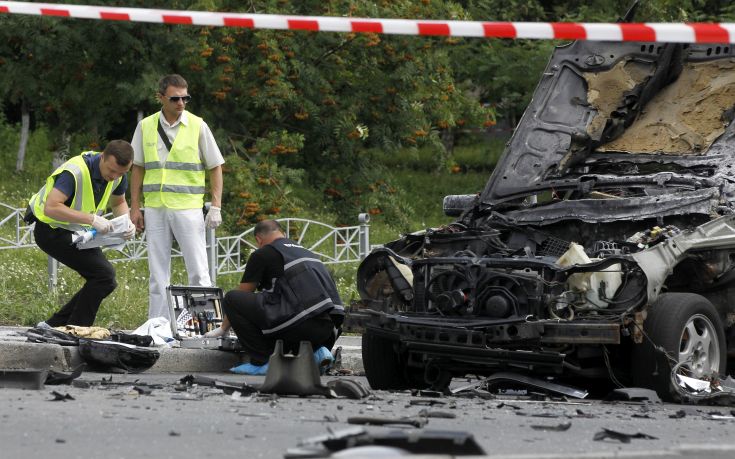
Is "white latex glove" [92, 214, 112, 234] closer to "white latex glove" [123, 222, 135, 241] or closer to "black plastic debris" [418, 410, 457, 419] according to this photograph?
Answer: "white latex glove" [123, 222, 135, 241]

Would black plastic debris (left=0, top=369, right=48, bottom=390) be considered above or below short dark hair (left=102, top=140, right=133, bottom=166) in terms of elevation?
Result: below

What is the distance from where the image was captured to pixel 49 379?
27.0 ft

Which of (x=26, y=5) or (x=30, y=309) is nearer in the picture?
(x=26, y=5)

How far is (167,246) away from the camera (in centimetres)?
1108

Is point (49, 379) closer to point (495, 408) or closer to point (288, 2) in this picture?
point (495, 408)

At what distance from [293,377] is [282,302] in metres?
1.67

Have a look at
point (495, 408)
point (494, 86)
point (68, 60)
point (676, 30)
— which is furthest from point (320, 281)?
point (494, 86)

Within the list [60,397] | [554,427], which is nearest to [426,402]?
[554,427]

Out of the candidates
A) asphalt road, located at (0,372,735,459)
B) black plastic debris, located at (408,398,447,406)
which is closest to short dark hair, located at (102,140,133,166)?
asphalt road, located at (0,372,735,459)

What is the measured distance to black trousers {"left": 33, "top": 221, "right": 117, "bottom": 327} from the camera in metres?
A: 10.3

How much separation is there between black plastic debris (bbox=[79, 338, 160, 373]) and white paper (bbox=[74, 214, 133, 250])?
964mm

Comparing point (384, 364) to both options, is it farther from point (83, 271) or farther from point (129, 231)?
point (83, 271)

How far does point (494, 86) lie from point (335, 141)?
490cm

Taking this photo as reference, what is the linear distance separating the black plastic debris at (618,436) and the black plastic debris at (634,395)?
6.06 ft
